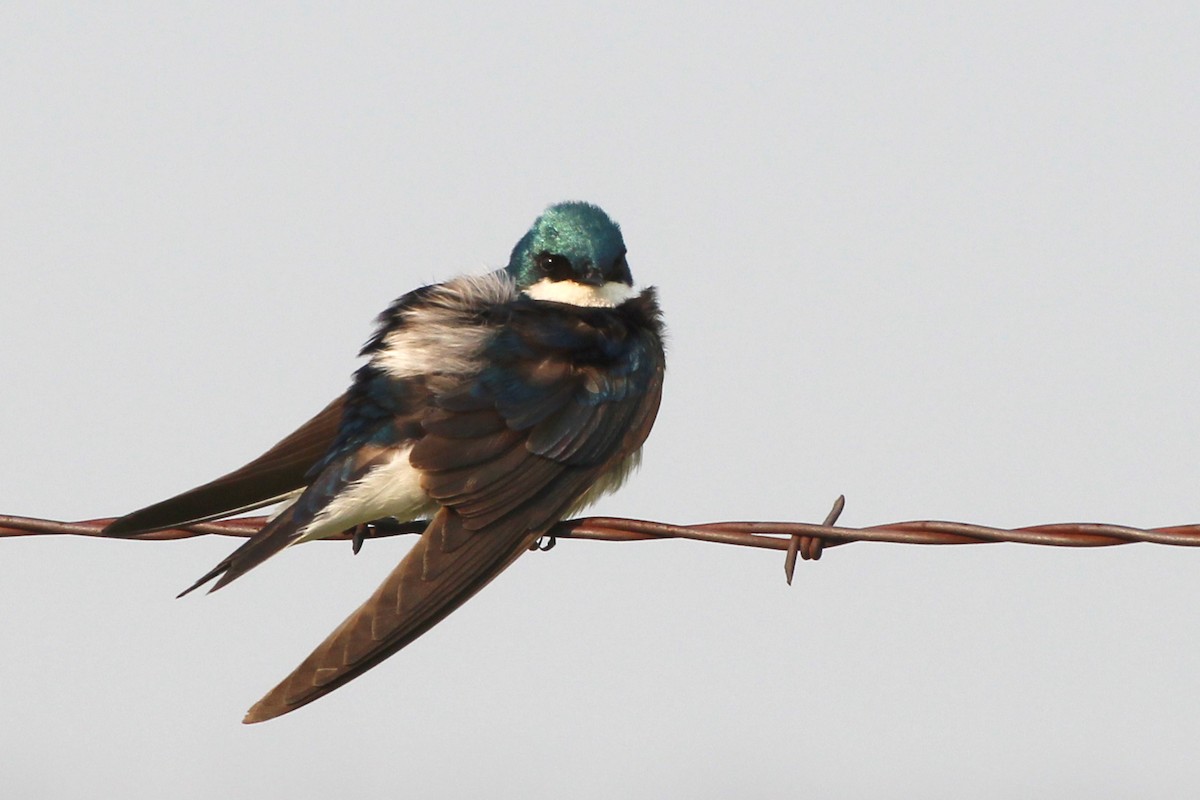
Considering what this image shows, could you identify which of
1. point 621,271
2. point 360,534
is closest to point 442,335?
point 360,534

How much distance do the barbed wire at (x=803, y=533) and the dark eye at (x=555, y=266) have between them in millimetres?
1313

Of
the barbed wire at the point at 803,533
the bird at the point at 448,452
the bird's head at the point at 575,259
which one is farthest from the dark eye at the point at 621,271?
the barbed wire at the point at 803,533

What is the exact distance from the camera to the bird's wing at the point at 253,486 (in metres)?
3.43

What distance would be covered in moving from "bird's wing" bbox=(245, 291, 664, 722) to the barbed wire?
35cm

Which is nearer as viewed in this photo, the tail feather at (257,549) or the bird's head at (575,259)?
the tail feather at (257,549)

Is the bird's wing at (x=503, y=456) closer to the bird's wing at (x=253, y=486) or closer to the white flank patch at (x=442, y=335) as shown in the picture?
the white flank patch at (x=442, y=335)

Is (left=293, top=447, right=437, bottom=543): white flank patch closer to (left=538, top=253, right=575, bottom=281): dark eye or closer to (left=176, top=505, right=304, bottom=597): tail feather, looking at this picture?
(left=176, top=505, right=304, bottom=597): tail feather

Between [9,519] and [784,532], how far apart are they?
4.86 ft

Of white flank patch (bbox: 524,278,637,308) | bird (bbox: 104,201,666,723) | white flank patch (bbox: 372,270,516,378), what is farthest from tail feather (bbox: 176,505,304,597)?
white flank patch (bbox: 524,278,637,308)

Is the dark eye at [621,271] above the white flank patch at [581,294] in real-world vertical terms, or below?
above

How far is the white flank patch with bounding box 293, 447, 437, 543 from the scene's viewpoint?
3695 mm

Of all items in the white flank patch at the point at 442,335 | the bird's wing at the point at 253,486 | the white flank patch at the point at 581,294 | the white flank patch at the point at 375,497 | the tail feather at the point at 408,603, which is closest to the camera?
the tail feather at the point at 408,603

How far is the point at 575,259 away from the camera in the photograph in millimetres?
4480

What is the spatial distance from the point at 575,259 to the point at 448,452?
0.96m
